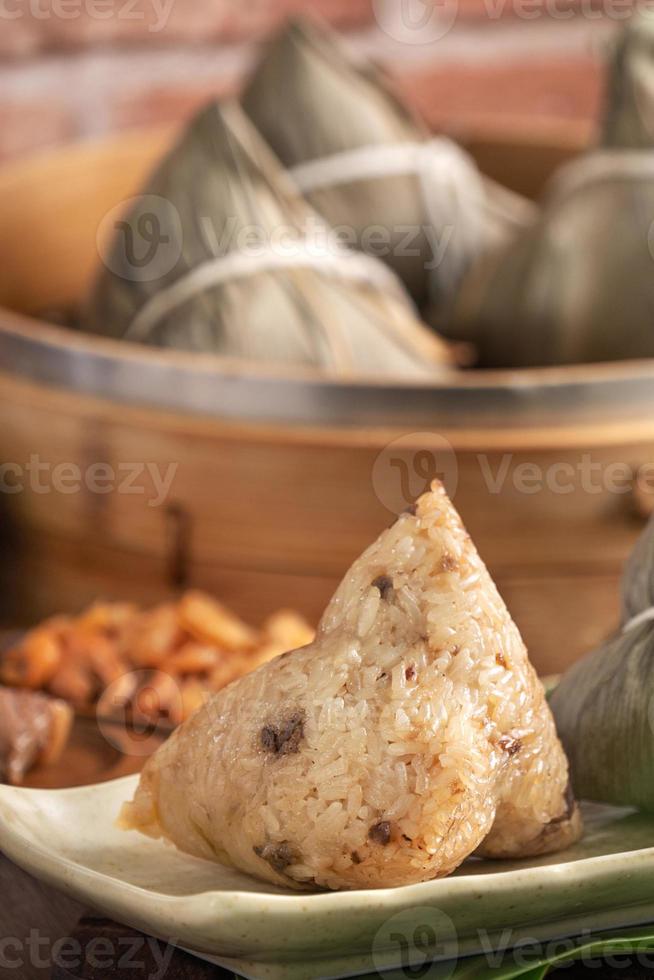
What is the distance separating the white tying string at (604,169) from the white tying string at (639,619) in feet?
2.14

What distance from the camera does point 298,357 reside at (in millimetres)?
1038

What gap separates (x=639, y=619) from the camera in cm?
55

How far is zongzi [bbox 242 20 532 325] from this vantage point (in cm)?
124

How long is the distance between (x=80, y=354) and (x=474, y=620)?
562 mm

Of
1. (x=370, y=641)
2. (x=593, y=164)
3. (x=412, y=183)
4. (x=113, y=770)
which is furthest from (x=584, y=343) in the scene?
(x=370, y=641)

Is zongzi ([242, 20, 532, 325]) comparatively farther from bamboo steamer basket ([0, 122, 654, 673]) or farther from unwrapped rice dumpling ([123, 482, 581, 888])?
unwrapped rice dumpling ([123, 482, 581, 888])

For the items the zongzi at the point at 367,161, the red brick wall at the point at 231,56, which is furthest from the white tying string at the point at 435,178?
the red brick wall at the point at 231,56

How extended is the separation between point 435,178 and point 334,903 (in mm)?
958

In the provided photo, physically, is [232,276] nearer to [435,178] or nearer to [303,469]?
[303,469]

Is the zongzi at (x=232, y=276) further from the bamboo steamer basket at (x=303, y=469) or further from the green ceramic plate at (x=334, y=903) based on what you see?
the green ceramic plate at (x=334, y=903)

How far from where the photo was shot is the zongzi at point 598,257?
1.11 m

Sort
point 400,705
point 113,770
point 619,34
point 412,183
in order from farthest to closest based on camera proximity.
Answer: point 412,183
point 619,34
point 113,770
point 400,705

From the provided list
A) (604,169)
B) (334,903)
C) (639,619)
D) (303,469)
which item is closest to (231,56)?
(604,169)

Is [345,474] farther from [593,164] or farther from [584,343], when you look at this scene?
[593,164]
